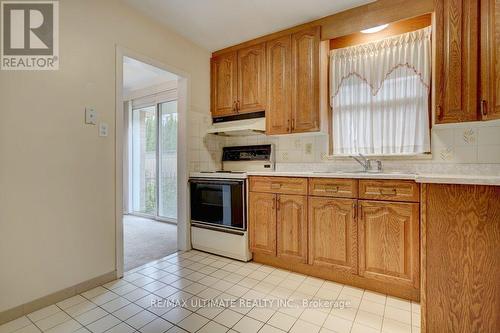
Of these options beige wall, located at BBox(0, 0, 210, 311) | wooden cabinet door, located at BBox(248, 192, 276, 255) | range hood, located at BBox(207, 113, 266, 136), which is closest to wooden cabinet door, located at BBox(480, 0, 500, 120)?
wooden cabinet door, located at BBox(248, 192, 276, 255)

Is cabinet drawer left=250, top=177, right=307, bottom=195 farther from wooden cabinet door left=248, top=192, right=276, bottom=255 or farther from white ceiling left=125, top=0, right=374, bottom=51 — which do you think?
white ceiling left=125, top=0, right=374, bottom=51

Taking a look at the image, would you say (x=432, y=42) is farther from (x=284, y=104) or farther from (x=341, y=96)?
(x=284, y=104)

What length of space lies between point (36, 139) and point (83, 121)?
343mm

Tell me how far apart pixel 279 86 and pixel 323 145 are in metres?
0.81

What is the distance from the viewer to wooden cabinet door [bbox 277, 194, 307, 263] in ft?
7.45

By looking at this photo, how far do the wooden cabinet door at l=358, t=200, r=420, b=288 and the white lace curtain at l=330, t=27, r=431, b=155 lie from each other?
2.42 ft

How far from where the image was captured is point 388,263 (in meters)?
1.88

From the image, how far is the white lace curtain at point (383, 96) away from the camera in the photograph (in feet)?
7.36

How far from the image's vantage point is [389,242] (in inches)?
73.9

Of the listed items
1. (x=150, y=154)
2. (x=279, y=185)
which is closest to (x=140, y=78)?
(x=150, y=154)

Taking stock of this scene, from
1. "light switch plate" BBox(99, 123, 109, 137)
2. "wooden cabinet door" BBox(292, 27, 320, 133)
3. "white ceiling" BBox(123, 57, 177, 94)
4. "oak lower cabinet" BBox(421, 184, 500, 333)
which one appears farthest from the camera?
"white ceiling" BBox(123, 57, 177, 94)

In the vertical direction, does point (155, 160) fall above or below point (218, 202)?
above

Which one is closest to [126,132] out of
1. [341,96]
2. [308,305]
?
[341,96]

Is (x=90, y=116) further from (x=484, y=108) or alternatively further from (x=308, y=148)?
(x=484, y=108)
